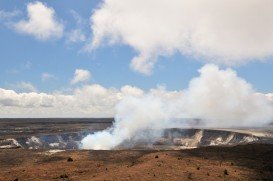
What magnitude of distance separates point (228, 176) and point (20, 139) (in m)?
91.3

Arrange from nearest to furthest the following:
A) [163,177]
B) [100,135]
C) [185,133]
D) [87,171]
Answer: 1. [163,177]
2. [87,171]
3. [100,135]
4. [185,133]

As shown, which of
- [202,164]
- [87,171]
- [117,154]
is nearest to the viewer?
[87,171]

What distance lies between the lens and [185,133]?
140875mm

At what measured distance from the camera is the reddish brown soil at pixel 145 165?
4466 cm

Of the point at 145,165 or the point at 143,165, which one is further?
the point at 143,165

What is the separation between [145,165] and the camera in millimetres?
50156

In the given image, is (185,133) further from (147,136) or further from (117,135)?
(117,135)

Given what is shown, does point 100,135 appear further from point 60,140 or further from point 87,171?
point 87,171

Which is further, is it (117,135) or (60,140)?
(60,140)

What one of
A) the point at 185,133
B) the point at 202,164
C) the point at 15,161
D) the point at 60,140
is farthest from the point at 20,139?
the point at 202,164

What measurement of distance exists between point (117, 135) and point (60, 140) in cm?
2708

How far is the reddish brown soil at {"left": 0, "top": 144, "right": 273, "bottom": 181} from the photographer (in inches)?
1758

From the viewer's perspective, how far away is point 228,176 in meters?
44.4

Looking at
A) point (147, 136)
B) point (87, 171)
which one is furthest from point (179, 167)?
point (147, 136)
